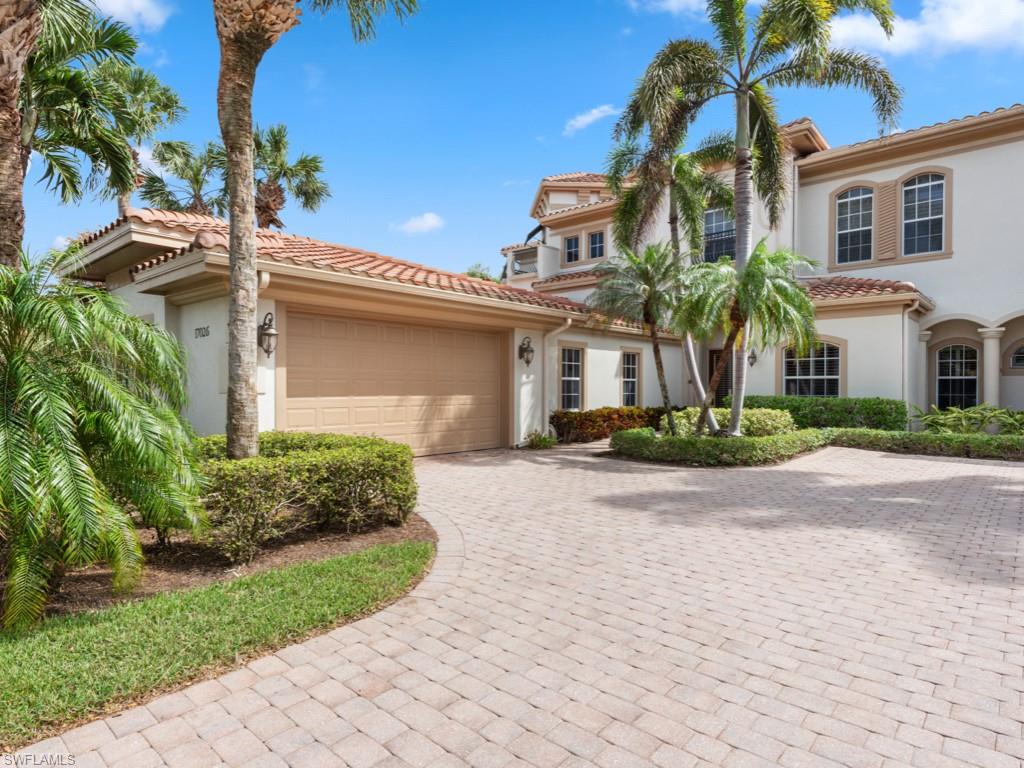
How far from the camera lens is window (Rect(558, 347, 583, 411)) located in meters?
14.6

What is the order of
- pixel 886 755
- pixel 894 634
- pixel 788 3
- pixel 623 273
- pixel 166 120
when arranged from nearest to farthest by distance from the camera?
pixel 886 755 < pixel 894 634 < pixel 788 3 < pixel 623 273 < pixel 166 120

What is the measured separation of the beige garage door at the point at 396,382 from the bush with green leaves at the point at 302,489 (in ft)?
9.30

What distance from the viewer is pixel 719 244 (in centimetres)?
1877

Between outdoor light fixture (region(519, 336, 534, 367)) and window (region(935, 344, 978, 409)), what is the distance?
1207 cm

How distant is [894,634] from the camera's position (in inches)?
149

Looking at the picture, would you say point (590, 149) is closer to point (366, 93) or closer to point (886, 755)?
point (366, 93)

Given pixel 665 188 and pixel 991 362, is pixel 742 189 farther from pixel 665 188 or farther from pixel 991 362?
pixel 991 362

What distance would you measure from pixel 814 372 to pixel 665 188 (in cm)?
697

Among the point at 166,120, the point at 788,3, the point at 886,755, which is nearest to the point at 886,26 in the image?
the point at 788,3

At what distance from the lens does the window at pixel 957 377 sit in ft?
52.4

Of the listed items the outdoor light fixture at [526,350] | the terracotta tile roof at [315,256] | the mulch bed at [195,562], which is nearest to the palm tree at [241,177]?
the mulch bed at [195,562]

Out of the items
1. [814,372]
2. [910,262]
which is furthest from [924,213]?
[814,372]

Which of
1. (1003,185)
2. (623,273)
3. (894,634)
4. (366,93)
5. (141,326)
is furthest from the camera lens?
(1003,185)

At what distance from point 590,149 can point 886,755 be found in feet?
48.2
